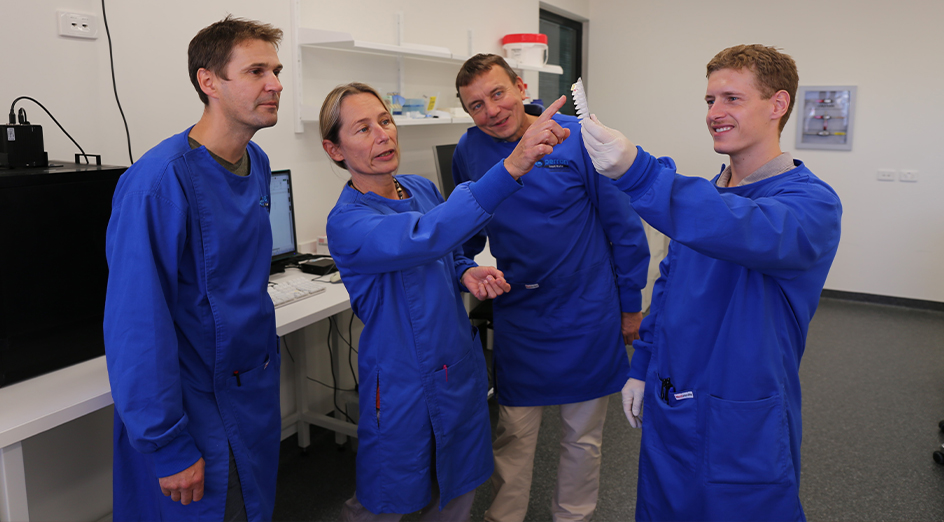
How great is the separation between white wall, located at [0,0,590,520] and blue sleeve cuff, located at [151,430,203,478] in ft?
2.87

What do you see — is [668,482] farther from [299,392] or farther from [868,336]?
[868,336]

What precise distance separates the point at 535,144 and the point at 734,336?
21.9 inches

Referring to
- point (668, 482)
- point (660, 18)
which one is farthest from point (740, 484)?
point (660, 18)

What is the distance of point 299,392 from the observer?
113 inches

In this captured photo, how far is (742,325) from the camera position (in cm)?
130

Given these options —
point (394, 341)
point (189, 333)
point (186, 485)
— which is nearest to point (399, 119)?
point (394, 341)

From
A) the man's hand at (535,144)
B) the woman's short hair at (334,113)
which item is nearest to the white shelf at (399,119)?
the woman's short hair at (334,113)

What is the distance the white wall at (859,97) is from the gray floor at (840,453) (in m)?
1.17

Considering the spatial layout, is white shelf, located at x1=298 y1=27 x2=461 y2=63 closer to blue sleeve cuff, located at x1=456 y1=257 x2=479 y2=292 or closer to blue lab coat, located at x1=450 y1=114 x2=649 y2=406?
blue lab coat, located at x1=450 y1=114 x2=649 y2=406

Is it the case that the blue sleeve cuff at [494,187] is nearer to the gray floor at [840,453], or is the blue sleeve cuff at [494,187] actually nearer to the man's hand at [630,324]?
the man's hand at [630,324]

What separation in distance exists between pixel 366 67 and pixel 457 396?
209 cm

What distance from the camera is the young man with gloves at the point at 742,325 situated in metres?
1.22

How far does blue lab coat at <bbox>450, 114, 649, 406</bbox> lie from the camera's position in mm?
1934

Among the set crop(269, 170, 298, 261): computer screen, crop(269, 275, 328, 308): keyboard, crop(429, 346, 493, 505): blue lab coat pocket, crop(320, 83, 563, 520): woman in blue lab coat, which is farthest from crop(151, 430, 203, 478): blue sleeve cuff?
crop(269, 170, 298, 261): computer screen
